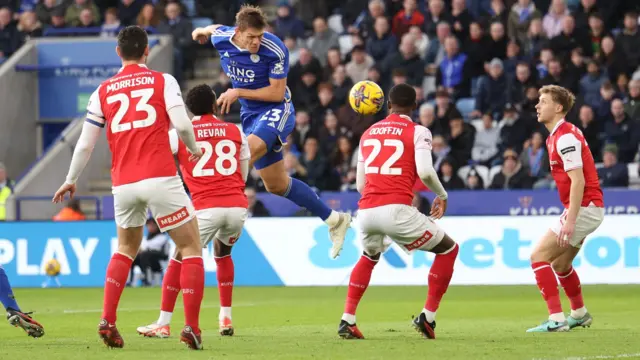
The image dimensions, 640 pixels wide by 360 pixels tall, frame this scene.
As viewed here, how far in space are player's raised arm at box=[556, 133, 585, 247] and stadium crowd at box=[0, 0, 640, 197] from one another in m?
8.83

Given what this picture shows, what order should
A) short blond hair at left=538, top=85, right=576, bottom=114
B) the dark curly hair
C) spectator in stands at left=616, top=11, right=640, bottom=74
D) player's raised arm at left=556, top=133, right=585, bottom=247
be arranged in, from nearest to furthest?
the dark curly hair → player's raised arm at left=556, top=133, right=585, bottom=247 → short blond hair at left=538, top=85, right=576, bottom=114 → spectator in stands at left=616, top=11, right=640, bottom=74

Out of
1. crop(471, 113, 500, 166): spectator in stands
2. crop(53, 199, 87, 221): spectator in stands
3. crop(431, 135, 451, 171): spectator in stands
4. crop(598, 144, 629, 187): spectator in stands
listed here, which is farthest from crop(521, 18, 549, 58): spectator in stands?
crop(53, 199, 87, 221): spectator in stands

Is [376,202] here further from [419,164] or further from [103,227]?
[103,227]

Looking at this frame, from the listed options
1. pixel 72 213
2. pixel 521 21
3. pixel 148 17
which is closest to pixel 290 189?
pixel 72 213

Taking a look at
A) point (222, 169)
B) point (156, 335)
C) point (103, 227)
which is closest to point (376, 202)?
point (222, 169)

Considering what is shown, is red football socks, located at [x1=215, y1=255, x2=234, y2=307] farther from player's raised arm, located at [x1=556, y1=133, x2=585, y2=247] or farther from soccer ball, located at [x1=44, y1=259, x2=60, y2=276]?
soccer ball, located at [x1=44, y1=259, x2=60, y2=276]

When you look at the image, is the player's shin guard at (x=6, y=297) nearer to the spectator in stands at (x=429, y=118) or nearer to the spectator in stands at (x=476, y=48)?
the spectator in stands at (x=429, y=118)

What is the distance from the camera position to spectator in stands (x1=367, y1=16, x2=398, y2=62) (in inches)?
898

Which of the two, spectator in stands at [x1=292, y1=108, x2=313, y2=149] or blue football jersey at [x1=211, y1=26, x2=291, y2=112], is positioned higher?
blue football jersey at [x1=211, y1=26, x2=291, y2=112]

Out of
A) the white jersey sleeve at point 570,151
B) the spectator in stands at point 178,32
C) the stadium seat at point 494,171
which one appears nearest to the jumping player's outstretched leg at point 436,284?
the white jersey sleeve at point 570,151

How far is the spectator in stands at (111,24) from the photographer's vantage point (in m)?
25.9

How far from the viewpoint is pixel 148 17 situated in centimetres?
2594

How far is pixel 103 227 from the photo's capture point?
63.0 ft

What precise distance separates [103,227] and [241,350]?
10.9 meters
